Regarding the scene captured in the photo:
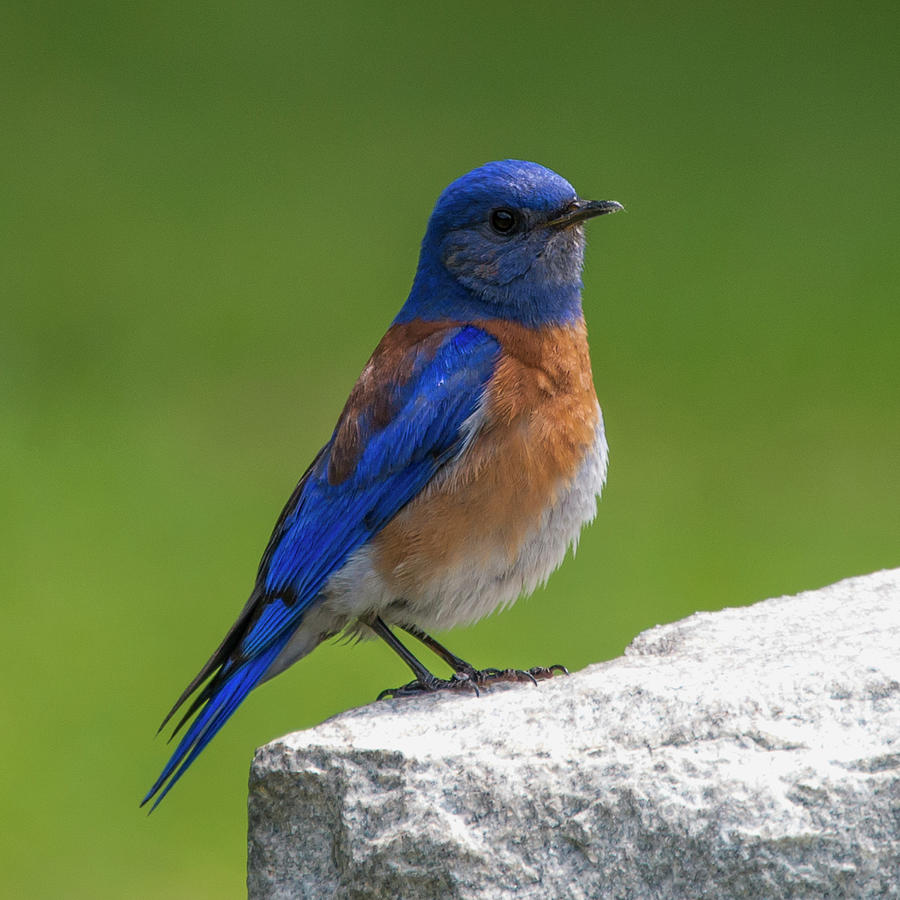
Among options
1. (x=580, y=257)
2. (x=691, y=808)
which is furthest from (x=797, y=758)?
(x=580, y=257)

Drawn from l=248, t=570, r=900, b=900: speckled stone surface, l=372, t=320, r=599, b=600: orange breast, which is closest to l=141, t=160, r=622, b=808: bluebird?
l=372, t=320, r=599, b=600: orange breast

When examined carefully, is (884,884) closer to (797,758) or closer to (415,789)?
(797,758)

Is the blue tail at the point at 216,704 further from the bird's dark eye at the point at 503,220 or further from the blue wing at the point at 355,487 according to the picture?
the bird's dark eye at the point at 503,220

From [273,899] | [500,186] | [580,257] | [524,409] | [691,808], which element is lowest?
[273,899]

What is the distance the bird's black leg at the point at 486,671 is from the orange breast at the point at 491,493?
300mm

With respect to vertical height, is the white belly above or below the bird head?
below

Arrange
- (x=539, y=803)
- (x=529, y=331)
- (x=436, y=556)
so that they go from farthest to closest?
(x=529, y=331)
(x=436, y=556)
(x=539, y=803)

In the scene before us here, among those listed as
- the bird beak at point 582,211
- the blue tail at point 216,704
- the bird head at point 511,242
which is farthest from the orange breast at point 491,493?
the bird beak at point 582,211

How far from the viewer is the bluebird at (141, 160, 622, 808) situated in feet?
14.3

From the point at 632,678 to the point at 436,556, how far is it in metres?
0.90

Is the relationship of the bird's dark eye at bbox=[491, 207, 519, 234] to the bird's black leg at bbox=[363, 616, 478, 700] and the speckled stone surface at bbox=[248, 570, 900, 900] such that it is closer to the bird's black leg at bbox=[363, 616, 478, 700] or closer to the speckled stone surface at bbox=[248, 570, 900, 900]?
the bird's black leg at bbox=[363, 616, 478, 700]

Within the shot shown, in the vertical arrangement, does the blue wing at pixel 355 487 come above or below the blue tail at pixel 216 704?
above

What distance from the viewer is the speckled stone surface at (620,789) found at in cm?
306

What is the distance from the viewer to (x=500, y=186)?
186 inches
